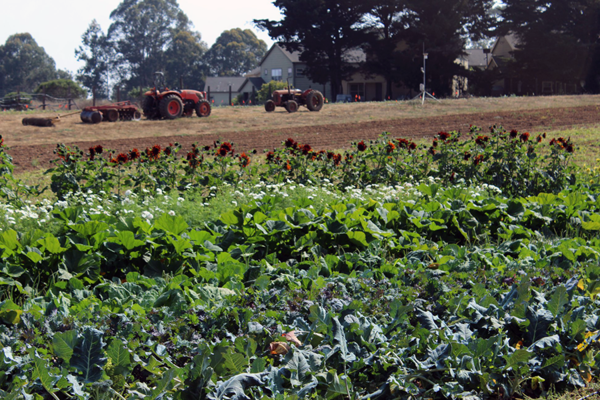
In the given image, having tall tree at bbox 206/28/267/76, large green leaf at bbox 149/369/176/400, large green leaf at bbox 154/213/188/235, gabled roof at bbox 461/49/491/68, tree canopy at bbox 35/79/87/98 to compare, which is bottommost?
large green leaf at bbox 149/369/176/400

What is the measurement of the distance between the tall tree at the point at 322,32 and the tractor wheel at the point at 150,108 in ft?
72.4

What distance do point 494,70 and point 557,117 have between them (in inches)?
962

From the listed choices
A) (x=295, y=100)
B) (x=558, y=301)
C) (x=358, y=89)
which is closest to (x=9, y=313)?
(x=558, y=301)

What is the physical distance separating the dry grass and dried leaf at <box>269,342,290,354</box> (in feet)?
50.5

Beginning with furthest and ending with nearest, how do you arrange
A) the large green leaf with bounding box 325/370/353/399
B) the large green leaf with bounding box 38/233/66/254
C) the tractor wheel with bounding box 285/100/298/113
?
the tractor wheel with bounding box 285/100/298/113 → the large green leaf with bounding box 38/233/66/254 → the large green leaf with bounding box 325/370/353/399

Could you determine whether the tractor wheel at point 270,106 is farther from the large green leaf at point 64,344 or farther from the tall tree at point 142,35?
the tall tree at point 142,35

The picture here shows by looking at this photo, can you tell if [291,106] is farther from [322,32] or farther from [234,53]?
[234,53]

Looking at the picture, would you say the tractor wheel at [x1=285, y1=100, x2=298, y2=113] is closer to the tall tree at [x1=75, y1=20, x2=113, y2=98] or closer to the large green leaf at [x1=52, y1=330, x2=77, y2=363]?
the large green leaf at [x1=52, y1=330, x2=77, y2=363]

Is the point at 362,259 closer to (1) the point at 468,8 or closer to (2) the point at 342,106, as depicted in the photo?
(2) the point at 342,106

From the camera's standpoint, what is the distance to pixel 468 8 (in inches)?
1697

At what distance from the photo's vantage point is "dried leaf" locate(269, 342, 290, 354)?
2.72 m

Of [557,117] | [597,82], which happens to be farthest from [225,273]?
[597,82]

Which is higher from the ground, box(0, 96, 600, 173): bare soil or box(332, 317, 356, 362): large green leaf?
box(0, 96, 600, 173): bare soil

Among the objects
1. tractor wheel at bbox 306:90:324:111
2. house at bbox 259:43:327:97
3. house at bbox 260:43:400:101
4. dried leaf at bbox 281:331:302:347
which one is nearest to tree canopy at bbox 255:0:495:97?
house at bbox 260:43:400:101
